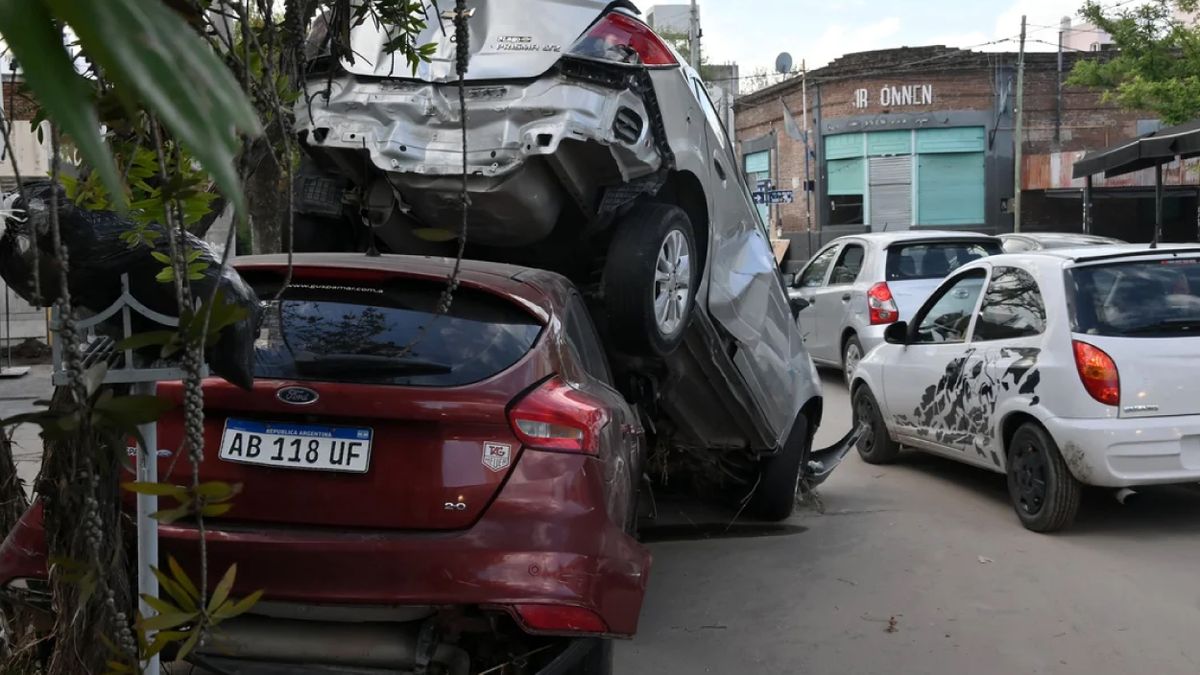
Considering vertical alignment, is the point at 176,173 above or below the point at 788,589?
above

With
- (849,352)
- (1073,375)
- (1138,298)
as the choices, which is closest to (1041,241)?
(849,352)

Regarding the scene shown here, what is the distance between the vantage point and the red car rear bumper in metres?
3.09

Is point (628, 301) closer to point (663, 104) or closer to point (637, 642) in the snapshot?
point (663, 104)

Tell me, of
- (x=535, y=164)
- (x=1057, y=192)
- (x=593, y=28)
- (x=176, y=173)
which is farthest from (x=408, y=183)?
(x=1057, y=192)

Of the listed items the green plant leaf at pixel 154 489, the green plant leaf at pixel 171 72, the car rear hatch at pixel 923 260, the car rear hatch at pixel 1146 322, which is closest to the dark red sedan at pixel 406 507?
the green plant leaf at pixel 154 489

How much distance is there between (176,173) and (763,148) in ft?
128

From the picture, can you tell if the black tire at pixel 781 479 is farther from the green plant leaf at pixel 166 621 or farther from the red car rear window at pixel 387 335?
the green plant leaf at pixel 166 621

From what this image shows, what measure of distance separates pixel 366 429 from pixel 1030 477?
435 centimetres

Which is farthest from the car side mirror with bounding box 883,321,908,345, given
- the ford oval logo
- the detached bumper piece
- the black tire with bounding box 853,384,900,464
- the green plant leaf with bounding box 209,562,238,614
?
the green plant leaf with bounding box 209,562,238,614

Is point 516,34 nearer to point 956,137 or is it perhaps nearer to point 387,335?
point 387,335

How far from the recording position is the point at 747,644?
4590 millimetres

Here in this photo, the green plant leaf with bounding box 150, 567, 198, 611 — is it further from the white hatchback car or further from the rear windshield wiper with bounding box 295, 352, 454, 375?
the white hatchback car

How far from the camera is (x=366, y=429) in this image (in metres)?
3.22

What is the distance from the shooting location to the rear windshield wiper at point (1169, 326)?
5.86 metres
